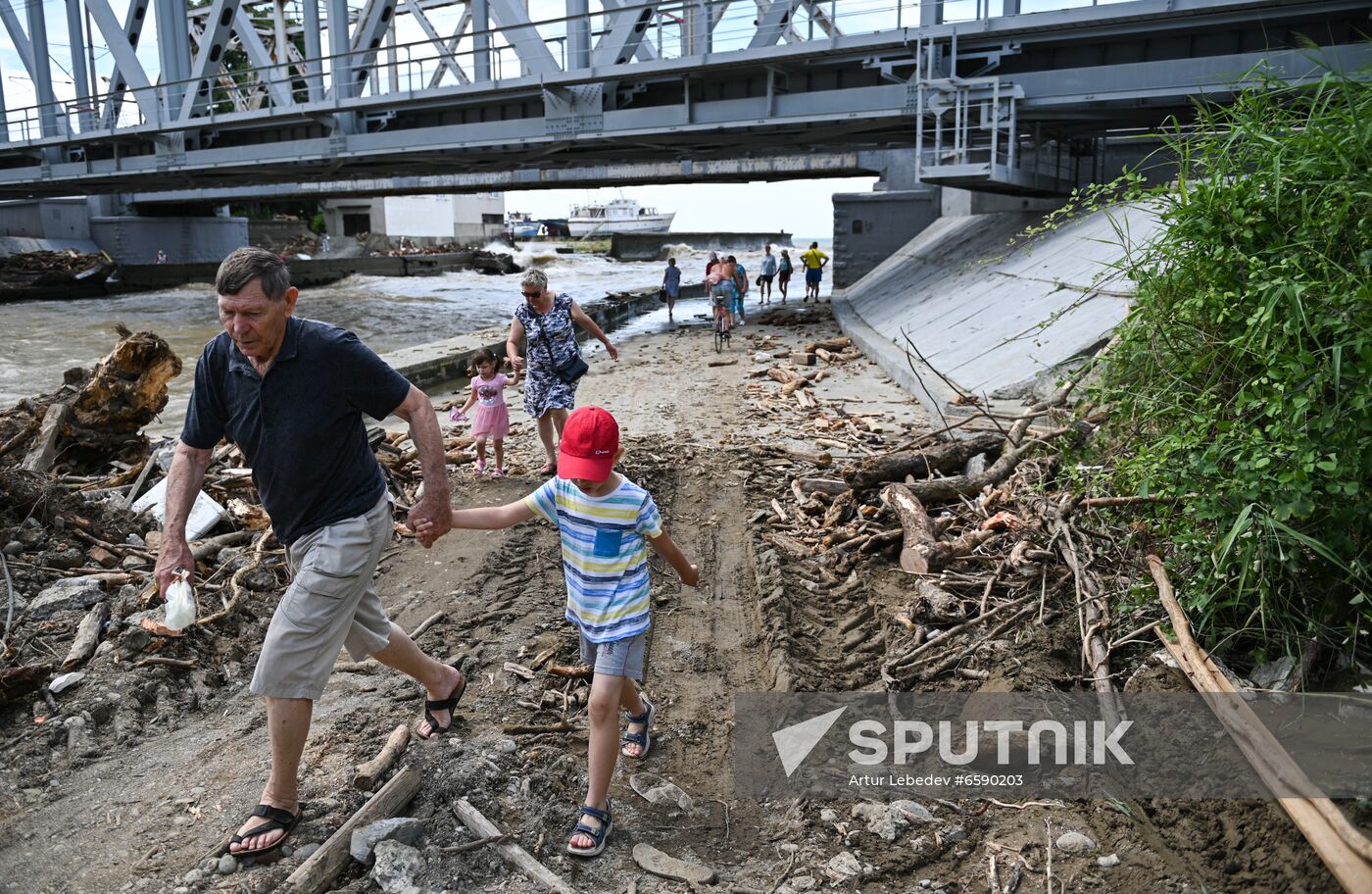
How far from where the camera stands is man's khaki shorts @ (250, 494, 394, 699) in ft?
11.6

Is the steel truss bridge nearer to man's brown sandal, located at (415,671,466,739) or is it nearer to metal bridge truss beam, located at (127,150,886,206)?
metal bridge truss beam, located at (127,150,886,206)

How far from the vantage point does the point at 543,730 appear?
450 centimetres

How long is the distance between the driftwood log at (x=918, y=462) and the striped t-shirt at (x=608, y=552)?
13.8 ft

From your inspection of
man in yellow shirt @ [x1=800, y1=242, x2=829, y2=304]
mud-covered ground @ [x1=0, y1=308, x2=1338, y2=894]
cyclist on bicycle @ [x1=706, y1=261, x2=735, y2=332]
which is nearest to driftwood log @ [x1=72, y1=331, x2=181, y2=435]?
mud-covered ground @ [x1=0, y1=308, x2=1338, y2=894]

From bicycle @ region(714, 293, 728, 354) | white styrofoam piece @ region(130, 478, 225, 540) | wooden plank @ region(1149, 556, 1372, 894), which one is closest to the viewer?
wooden plank @ region(1149, 556, 1372, 894)

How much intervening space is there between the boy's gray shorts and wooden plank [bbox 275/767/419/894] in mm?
931

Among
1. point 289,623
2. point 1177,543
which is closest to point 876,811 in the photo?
point 1177,543

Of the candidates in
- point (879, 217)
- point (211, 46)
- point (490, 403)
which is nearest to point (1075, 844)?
point (490, 403)

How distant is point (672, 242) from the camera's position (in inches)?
3713

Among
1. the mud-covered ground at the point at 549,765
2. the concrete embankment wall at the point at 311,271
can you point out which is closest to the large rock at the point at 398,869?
the mud-covered ground at the point at 549,765

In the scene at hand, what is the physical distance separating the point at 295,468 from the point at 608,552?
3.97 feet

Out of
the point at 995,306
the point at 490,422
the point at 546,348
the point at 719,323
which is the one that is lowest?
the point at 490,422

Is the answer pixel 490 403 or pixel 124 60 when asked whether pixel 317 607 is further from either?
pixel 124 60

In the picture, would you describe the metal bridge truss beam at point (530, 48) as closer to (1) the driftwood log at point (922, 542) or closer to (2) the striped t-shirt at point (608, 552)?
(1) the driftwood log at point (922, 542)
